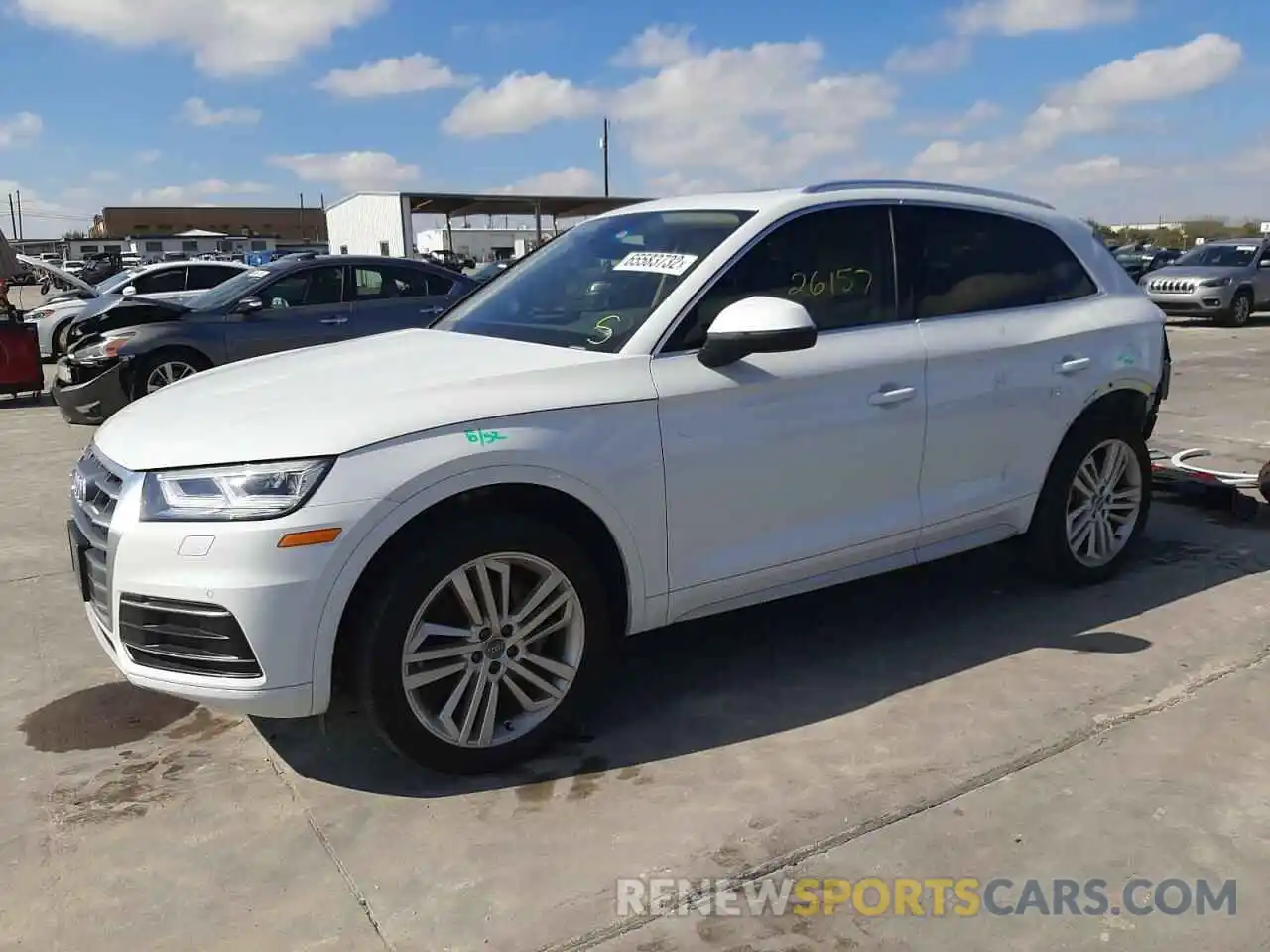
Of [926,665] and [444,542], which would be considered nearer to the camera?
[444,542]

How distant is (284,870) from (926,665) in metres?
2.40

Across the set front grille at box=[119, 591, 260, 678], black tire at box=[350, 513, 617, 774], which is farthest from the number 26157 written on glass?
front grille at box=[119, 591, 260, 678]

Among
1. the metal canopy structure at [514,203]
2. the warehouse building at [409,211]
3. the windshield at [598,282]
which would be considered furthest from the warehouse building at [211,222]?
the windshield at [598,282]

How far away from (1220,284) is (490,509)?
19.4m

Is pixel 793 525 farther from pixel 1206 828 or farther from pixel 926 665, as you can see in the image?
pixel 1206 828

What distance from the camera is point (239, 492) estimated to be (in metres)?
2.79

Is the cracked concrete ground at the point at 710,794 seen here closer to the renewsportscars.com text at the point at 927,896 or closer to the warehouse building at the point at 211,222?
the renewsportscars.com text at the point at 927,896

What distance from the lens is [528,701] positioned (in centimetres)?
324

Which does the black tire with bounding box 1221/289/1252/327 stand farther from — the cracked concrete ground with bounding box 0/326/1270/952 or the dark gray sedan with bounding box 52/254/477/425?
the cracked concrete ground with bounding box 0/326/1270/952

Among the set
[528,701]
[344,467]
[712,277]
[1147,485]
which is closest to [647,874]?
[528,701]

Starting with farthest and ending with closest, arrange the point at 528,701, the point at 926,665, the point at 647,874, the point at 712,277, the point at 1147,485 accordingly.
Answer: the point at 1147,485
the point at 926,665
the point at 712,277
the point at 528,701
the point at 647,874

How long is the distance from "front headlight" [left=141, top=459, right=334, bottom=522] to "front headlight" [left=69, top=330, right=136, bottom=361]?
711 centimetres

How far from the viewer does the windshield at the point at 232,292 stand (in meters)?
9.62

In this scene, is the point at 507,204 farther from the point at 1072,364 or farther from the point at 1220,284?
the point at 1072,364
